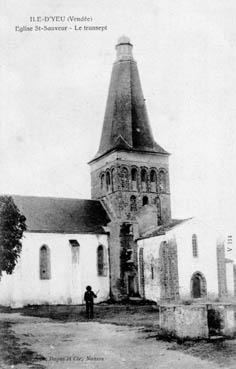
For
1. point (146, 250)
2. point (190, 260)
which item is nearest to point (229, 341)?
point (190, 260)

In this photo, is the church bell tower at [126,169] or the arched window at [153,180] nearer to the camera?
the church bell tower at [126,169]

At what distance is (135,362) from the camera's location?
11.5m

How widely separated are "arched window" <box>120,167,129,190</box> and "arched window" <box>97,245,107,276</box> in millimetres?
5100

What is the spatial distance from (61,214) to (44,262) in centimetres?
420

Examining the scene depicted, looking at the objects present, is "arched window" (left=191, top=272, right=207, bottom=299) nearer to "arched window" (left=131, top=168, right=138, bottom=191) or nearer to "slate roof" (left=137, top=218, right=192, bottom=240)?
"slate roof" (left=137, top=218, right=192, bottom=240)

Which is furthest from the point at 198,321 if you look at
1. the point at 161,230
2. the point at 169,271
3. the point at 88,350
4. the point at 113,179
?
the point at 113,179

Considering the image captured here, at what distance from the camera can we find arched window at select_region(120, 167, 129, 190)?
39156 millimetres

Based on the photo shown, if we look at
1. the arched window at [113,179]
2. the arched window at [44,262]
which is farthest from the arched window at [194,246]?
the arched window at [44,262]

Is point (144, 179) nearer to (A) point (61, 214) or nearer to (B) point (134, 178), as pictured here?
(B) point (134, 178)

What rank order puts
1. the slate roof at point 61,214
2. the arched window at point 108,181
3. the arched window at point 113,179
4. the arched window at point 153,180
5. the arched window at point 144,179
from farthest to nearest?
the arched window at point 153,180
the arched window at point 108,181
the arched window at point 144,179
the arched window at point 113,179
the slate roof at point 61,214

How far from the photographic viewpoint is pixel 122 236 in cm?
3781

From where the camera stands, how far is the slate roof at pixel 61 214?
36.5 metres

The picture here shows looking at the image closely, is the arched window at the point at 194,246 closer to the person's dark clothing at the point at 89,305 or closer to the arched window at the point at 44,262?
the arched window at the point at 44,262

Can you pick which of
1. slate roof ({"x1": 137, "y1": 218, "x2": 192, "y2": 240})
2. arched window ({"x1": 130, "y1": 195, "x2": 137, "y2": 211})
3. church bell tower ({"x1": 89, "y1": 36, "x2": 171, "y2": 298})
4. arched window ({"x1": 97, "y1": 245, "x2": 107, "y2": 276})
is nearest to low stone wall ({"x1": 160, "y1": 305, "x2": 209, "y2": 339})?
slate roof ({"x1": 137, "y1": 218, "x2": 192, "y2": 240})
